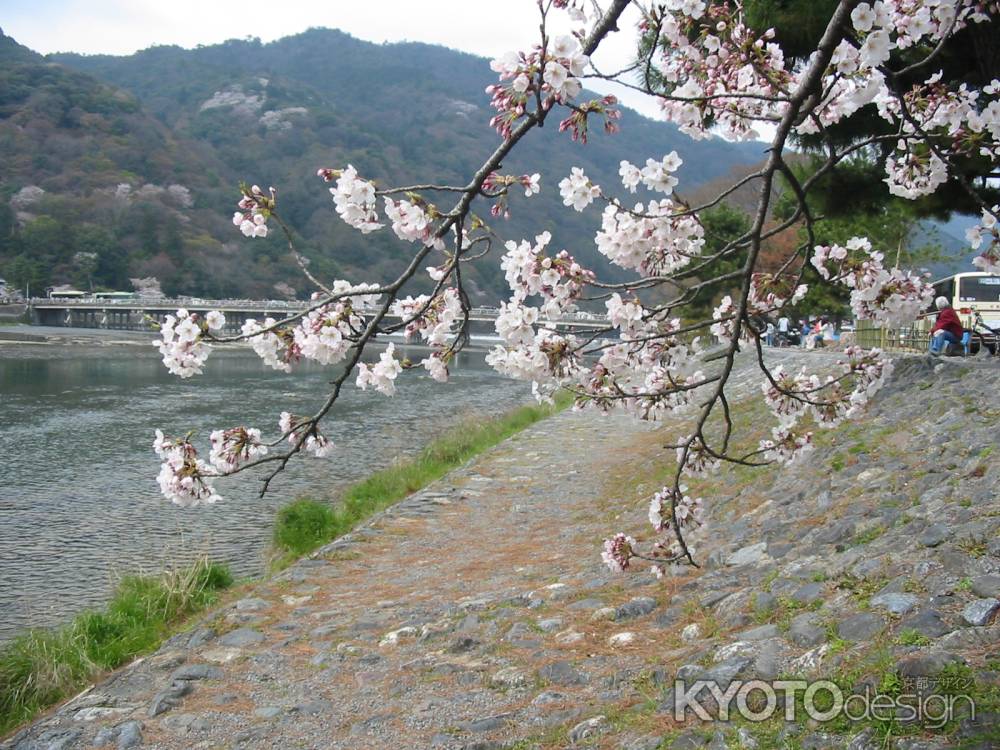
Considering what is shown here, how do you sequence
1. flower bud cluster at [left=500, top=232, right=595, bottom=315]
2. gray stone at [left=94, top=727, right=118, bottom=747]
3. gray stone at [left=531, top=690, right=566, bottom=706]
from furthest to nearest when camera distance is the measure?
gray stone at [left=94, top=727, right=118, bottom=747] → gray stone at [left=531, top=690, right=566, bottom=706] → flower bud cluster at [left=500, top=232, right=595, bottom=315]

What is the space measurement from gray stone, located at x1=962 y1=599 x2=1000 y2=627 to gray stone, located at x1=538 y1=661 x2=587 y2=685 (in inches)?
72.7

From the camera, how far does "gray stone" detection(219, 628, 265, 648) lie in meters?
5.72

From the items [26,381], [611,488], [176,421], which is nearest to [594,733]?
[611,488]

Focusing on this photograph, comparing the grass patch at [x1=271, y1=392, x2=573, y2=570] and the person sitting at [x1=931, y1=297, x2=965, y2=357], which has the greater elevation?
the person sitting at [x1=931, y1=297, x2=965, y2=357]

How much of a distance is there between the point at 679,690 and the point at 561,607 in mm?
1882

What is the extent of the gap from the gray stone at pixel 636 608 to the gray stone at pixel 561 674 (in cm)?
75

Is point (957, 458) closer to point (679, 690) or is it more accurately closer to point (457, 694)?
point (679, 690)

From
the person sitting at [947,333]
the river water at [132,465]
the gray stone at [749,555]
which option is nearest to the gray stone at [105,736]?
the river water at [132,465]

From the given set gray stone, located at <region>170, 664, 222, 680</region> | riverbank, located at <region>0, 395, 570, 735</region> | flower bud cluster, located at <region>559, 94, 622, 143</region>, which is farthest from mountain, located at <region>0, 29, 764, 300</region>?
flower bud cluster, located at <region>559, 94, 622, 143</region>

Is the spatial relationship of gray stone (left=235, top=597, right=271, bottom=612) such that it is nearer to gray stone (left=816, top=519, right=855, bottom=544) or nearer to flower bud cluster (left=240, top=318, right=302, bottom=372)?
flower bud cluster (left=240, top=318, right=302, bottom=372)

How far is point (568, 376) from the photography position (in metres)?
3.69

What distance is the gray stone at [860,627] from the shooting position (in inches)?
145

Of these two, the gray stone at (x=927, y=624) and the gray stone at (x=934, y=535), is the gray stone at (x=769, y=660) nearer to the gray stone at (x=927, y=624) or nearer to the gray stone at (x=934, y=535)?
the gray stone at (x=927, y=624)

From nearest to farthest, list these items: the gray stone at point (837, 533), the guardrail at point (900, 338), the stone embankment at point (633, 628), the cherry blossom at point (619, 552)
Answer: the stone embankment at point (633, 628)
the cherry blossom at point (619, 552)
the gray stone at point (837, 533)
the guardrail at point (900, 338)
